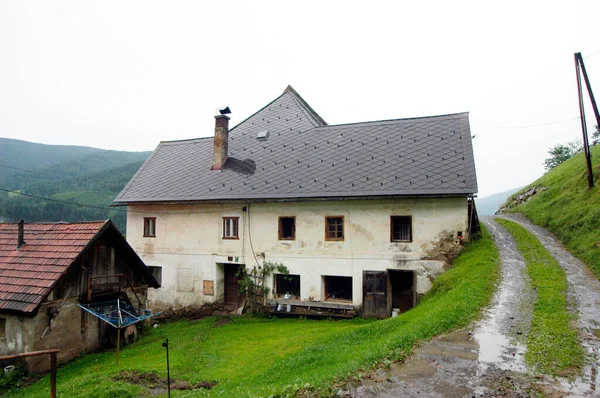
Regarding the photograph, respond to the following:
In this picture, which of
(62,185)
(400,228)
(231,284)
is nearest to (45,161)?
(62,185)

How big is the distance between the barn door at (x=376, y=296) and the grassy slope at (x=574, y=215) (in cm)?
697

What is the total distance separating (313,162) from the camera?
1856cm

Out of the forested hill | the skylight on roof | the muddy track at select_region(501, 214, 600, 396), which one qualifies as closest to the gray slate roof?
the skylight on roof

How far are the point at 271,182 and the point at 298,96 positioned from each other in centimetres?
867

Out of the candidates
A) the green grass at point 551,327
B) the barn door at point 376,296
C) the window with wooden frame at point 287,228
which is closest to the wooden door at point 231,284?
the window with wooden frame at point 287,228

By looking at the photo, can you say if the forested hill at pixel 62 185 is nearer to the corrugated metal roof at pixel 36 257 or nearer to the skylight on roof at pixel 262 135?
the skylight on roof at pixel 262 135

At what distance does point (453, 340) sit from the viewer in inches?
287

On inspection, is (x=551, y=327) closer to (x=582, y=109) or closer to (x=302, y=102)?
(x=582, y=109)

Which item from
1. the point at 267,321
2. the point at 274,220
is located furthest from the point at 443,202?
the point at 267,321

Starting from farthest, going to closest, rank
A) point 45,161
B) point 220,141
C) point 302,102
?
point 45,161 < point 302,102 < point 220,141

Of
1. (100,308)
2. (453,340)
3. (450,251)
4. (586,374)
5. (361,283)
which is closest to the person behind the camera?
(586,374)

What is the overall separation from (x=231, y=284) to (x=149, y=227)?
5.67m

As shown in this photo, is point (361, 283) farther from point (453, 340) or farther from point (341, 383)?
point (341, 383)

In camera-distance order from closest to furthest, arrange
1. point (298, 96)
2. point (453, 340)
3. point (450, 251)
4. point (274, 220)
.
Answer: point (453, 340) → point (450, 251) → point (274, 220) → point (298, 96)
